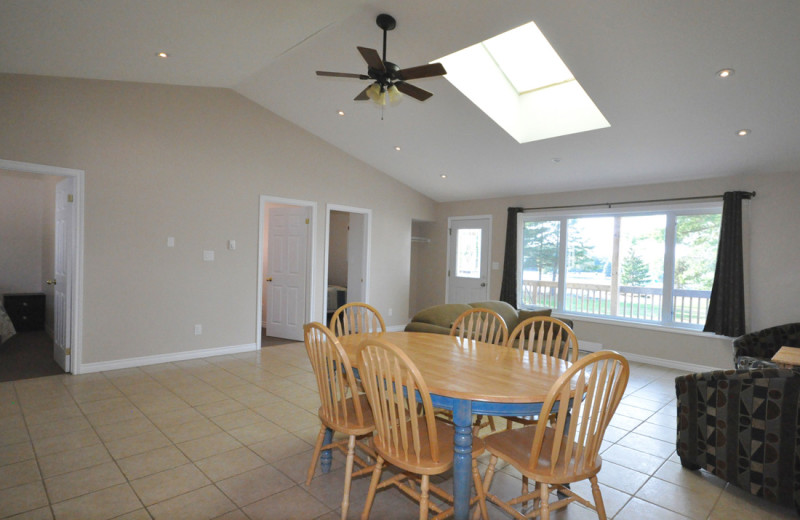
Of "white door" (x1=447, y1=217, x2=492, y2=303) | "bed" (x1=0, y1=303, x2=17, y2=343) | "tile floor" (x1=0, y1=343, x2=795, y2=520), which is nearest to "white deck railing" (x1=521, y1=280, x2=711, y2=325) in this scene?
"white door" (x1=447, y1=217, x2=492, y2=303)

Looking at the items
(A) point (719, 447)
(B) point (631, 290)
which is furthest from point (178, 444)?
(B) point (631, 290)

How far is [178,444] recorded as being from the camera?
9.02 feet

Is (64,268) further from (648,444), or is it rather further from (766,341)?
(766,341)

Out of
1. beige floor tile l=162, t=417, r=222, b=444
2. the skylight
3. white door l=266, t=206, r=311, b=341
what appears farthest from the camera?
white door l=266, t=206, r=311, b=341

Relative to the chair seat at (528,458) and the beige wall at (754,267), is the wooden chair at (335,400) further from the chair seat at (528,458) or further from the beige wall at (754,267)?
the beige wall at (754,267)

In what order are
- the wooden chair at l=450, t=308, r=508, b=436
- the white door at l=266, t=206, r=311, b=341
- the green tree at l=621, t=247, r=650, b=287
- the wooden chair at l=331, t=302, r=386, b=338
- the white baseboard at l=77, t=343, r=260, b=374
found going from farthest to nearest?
1. the white door at l=266, t=206, r=311, b=341
2. the green tree at l=621, t=247, r=650, b=287
3. the white baseboard at l=77, t=343, r=260, b=374
4. the wooden chair at l=331, t=302, r=386, b=338
5. the wooden chair at l=450, t=308, r=508, b=436

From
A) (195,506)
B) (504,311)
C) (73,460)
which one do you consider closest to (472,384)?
(195,506)

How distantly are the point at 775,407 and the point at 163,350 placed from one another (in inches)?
213

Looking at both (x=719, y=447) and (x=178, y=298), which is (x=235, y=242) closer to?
(x=178, y=298)

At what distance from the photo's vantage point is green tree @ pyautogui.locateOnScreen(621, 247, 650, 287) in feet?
18.5

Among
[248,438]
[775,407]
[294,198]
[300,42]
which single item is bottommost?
[248,438]

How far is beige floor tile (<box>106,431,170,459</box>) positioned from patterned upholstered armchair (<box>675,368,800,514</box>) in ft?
11.4

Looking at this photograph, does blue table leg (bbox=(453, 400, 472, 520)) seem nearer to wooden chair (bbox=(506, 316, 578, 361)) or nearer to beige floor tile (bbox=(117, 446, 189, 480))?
wooden chair (bbox=(506, 316, 578, 361))

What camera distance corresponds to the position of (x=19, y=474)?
2312mm
